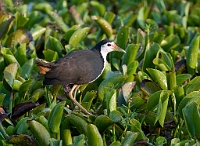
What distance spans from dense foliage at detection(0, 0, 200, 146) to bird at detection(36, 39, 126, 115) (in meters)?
0.10

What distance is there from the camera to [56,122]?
169 inches

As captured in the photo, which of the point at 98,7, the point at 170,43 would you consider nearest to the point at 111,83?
the point at 170,43

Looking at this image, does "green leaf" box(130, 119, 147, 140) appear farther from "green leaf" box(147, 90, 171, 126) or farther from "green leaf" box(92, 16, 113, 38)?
"green leaf" box(92, 16, 113, 38)

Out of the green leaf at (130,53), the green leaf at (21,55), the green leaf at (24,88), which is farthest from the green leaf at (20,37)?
the green leaf at (24,88)

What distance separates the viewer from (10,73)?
5105mm

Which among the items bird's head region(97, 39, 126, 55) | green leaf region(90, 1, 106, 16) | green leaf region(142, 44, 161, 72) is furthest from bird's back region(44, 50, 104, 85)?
green leaf region(90, 1, 106, 16)

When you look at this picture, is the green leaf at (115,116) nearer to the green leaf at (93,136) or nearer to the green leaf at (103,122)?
the green leaf at (103,122)

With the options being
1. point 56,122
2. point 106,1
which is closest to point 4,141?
point 56,122

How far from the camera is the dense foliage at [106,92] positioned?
14.1 ft

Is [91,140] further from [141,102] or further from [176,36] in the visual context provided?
[176,36]

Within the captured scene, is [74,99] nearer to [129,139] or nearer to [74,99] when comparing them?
[74,99]

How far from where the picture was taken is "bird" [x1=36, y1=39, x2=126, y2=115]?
5102 mm

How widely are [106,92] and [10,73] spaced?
850mm

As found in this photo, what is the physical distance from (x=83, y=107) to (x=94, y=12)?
3528mm
